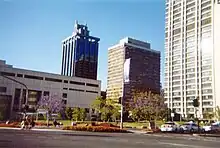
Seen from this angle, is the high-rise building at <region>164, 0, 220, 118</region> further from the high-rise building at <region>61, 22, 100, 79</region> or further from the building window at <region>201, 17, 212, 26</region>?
the high-rise building at <region>61, 22, 100, 79</region>

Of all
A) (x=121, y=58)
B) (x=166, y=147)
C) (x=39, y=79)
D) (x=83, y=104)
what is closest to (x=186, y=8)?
(x=121, y=58)

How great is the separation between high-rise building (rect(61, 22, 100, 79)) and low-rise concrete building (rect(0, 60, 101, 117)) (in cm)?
2234

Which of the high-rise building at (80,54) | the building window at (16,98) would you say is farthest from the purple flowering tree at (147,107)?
the high-rise building at (80,54)

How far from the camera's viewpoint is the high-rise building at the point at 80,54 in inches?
6302

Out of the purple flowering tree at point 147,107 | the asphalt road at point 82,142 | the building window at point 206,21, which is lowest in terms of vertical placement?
the asphalt road at point 82,142

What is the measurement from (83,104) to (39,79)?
2341 cm

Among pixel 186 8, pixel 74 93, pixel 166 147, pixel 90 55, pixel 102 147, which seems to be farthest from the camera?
pixel 90 55

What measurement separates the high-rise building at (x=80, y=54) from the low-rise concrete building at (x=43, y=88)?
22344 millimetres

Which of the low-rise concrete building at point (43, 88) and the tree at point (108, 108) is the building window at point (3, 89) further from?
the tree at point (108, 108)

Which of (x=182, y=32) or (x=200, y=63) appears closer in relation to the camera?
(x=200, y=63)

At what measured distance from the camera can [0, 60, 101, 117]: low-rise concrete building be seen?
11381 centimetres

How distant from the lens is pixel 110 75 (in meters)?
157

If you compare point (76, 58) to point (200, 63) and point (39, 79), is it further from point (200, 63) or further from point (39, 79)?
point (200, 63)

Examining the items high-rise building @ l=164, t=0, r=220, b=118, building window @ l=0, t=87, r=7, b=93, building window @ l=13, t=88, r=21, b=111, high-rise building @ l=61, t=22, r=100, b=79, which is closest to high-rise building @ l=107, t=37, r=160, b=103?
high-rise building @ l=164, t=0, r=220, b=118
